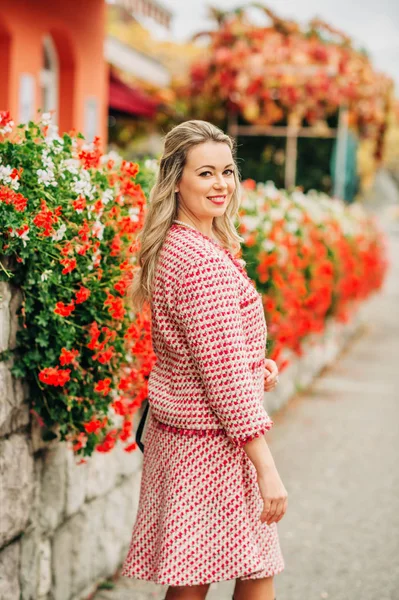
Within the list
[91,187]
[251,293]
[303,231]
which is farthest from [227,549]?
[303,231]

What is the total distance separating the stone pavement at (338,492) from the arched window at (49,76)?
432 cm

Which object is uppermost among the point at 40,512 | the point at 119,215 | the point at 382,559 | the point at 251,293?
the point at 119,215

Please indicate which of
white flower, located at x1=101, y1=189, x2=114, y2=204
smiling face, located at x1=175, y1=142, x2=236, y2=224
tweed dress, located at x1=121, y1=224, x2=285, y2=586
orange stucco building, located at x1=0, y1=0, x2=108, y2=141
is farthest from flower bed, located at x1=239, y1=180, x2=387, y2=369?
orange stucco building, located at x1=0, y1=0, x2=108, y2=141

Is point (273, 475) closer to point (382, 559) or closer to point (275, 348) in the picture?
point (382, 559)

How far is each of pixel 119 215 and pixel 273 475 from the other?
1246mm

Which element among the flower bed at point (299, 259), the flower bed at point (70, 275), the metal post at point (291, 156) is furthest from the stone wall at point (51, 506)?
the metal post at point (291, 156)

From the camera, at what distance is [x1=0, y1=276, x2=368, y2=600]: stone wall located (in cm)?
295

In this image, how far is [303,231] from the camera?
23.8ft

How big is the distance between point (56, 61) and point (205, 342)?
27.2 ft

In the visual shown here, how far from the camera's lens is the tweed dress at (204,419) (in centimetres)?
241

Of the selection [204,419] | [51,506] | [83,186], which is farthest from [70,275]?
[51,506]

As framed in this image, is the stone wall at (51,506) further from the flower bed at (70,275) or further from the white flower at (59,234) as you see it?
the white flower at (59,234)

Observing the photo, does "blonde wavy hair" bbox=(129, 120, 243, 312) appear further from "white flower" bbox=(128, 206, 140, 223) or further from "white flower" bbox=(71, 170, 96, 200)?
"white flower" bbox=(128, 206, 140, 223)

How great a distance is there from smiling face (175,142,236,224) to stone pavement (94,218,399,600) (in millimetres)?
1966
